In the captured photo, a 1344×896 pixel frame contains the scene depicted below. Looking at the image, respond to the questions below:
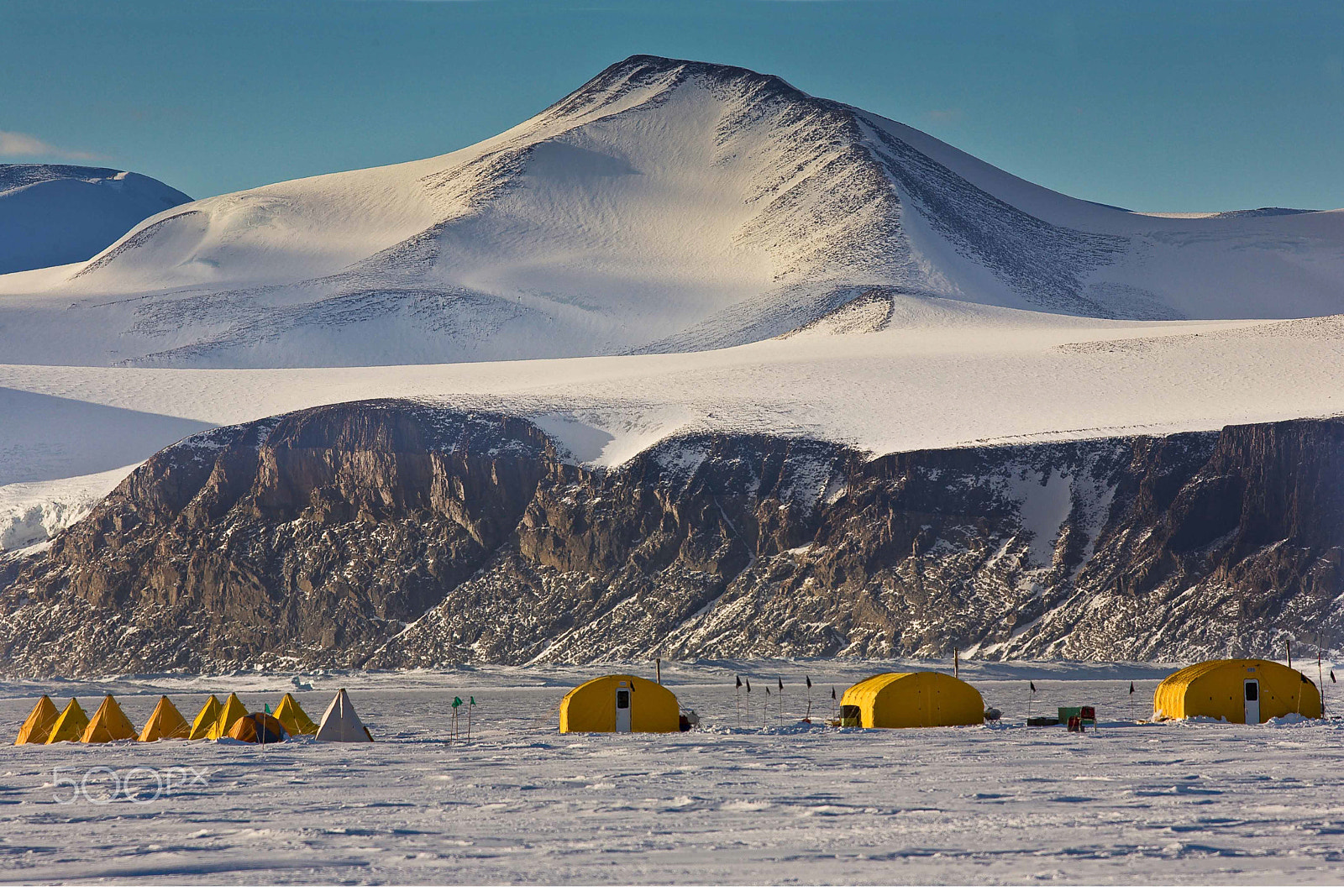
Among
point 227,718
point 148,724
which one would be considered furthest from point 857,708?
point 148,724

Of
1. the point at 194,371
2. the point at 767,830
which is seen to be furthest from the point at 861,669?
the point at 194,371

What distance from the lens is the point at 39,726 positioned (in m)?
49.7

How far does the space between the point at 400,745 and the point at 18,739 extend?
15.9 metres

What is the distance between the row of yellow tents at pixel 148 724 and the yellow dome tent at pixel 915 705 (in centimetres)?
1885

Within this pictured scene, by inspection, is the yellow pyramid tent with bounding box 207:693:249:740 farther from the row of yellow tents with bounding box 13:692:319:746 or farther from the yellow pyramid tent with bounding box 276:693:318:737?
the yellow pyramid tent with bounding box 276:693:318:737

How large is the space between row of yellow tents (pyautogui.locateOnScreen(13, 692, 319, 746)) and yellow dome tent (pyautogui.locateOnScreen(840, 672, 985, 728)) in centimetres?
1885

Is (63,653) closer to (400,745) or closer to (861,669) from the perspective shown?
(861,669)

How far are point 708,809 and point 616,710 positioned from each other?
2150cm

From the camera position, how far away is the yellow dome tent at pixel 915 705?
47.2m

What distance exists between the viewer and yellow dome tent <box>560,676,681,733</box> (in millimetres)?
47219

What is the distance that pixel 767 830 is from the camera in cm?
2345

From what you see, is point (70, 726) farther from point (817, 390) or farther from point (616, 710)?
point (817, 390)

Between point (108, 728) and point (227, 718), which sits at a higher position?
point (227, 718)

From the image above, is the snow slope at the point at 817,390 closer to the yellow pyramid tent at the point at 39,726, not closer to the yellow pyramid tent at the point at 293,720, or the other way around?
the yellow pyramid tent at the point at 293,720
